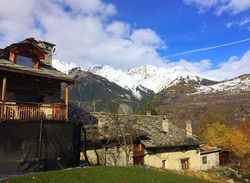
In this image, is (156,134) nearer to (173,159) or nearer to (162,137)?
(162,137)

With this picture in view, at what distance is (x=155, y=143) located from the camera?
956 inches

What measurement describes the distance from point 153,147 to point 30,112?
1428 centimetres

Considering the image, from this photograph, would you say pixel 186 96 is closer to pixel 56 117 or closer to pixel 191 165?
pixel 191 165

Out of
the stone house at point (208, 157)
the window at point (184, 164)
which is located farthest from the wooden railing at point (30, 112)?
the stone house at point (208, 157)

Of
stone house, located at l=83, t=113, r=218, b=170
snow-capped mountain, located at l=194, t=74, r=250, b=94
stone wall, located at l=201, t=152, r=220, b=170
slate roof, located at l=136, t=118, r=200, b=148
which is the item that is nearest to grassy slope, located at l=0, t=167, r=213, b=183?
stone house, located at l=83, t=113, r=218, b=170

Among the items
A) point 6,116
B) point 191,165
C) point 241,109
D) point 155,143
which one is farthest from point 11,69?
point 241,109

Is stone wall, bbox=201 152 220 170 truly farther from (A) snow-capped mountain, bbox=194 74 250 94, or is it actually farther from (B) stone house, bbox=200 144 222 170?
(A) snow-capped mountain, bbox=194 74 250 94

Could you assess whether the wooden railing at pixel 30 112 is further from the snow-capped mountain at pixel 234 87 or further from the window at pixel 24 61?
the snow-capped mountain at pixel 234 87

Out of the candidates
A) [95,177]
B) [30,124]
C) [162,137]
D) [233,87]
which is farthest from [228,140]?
[233,87]

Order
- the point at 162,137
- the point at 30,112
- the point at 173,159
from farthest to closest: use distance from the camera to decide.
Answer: the point at 162,137 < the point at 173,159 < the point at 30,112

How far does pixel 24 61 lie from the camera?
56.6 ft

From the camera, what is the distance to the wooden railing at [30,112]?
43.3ft

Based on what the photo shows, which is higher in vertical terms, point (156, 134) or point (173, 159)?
point (156, 134)

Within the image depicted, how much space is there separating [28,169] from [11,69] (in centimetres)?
605
